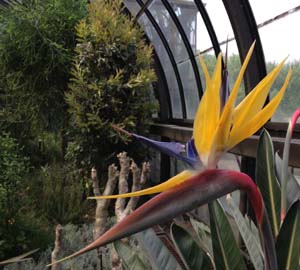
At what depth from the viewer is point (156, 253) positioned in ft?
3.34

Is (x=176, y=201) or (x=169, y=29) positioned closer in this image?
(x=176, y=201)

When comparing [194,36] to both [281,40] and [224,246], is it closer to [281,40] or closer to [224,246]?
[281,40]

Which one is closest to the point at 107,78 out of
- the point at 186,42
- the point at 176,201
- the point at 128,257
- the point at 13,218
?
the point at 186,42

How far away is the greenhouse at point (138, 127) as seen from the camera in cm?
54

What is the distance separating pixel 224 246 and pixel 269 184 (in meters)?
0.22

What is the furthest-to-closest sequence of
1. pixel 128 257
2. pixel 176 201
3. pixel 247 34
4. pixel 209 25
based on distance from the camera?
pixel 209 25 < pixel 247 34 < pixel 128 257 < pixel 176 201

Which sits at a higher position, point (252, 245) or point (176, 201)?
point (176, 201)

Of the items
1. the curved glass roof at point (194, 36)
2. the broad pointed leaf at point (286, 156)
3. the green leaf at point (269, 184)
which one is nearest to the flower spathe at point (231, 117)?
the broad pointed leaf at point (286, 156)

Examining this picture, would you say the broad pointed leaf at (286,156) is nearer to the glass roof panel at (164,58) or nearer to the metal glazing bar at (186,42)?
the metal glazing bar at (186,42)

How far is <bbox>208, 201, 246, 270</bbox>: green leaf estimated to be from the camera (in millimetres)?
838

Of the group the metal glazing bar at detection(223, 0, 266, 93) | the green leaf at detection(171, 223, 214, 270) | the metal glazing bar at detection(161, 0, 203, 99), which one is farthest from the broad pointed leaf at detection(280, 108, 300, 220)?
the metal glazing bar at detection(161, 0, 203, 99)

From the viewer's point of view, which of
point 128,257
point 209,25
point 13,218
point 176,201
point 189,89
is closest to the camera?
point 176,201

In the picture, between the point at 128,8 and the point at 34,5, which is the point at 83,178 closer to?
the point at 34,5

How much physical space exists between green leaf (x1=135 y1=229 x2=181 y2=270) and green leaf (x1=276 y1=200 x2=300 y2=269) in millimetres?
317
